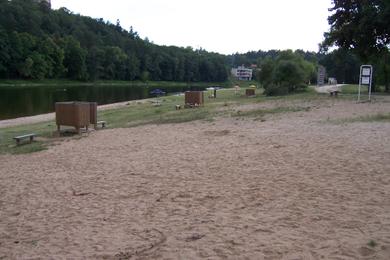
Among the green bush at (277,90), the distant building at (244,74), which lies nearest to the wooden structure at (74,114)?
the green bush at (277,90)

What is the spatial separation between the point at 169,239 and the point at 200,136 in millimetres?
9449

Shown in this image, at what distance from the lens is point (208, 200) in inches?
288

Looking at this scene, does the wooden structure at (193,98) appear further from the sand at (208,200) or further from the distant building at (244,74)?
the distant building at (244,74)

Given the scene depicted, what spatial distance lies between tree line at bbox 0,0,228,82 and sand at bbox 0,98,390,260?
91.6 meters

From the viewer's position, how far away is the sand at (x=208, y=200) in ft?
17.7

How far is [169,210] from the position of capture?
22.7ft

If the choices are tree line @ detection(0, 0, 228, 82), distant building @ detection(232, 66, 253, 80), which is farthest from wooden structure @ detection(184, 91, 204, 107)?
distant building @ detection(232, 66, 253, 80)

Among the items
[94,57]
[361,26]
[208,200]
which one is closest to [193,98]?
[361,26]

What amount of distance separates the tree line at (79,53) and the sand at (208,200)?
9159 cm

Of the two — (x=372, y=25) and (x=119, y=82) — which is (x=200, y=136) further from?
(x=119, y=82)

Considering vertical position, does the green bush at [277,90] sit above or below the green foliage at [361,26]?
below

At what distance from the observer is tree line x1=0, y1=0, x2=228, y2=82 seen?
329 ft

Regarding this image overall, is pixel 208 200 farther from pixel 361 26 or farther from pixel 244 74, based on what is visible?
pixel 244 74

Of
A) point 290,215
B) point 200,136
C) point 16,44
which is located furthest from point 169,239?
point 16,44
